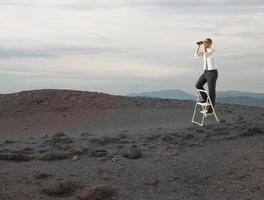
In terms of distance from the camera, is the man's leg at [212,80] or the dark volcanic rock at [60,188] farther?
the man's leg at [212,80]

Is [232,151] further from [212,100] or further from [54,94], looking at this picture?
[54,94]

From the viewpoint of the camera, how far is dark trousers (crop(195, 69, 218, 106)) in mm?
14953

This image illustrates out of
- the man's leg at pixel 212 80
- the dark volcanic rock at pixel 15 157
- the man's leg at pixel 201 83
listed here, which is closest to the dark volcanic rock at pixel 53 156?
the dark volcanic rock at pixel 15 157

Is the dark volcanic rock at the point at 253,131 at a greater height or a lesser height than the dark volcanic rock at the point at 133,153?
greater

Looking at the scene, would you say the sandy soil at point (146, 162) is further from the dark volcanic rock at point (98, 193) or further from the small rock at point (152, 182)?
the dark volcanic rock at point (98, 193)

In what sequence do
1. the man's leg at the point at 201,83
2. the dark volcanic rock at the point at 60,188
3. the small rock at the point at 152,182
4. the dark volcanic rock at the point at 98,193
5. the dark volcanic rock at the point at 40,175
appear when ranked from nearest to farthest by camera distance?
the dark volcanic rock at the point at 98,193 → the dark volcanic rock at the point at 60,188 → the dark volcanic rock at the point at 40,175 → the small rock at the point at 152,182 → the man's leg at the point at 201,83

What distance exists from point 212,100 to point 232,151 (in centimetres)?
461

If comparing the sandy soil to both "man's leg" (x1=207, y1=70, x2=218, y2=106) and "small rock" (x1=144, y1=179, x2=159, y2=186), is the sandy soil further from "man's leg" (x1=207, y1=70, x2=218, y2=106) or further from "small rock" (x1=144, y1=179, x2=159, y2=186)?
"man's leg" (x1=207, y1=70, x2=218, y2=106)

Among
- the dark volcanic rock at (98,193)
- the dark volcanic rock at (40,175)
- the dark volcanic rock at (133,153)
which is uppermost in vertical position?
the dark volcanic rock at (133,153)

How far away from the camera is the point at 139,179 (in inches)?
350

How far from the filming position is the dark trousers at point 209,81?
14953 millimetres

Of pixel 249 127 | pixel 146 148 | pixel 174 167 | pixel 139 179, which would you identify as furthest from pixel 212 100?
pixel 139 179

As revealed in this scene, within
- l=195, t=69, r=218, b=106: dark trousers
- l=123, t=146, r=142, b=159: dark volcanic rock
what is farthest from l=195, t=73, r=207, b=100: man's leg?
l=123, t=146, r=142, b=159: dark volcanic rock

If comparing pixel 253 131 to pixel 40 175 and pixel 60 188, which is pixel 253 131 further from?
pixel 60 188
